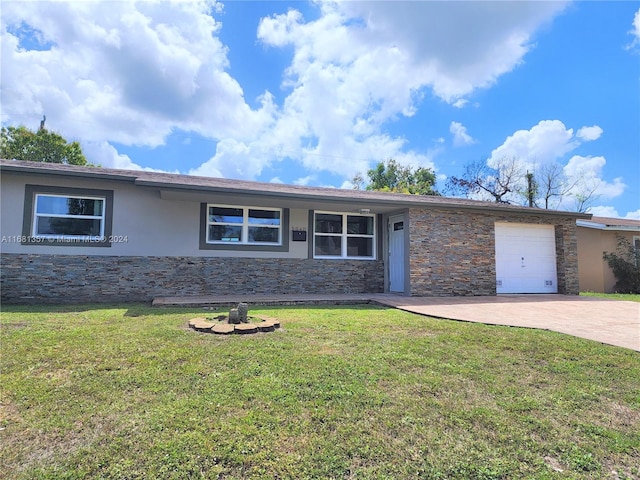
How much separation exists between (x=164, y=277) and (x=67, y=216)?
2778 mm

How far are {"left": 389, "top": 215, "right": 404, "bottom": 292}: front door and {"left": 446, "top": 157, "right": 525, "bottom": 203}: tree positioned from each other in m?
23.5

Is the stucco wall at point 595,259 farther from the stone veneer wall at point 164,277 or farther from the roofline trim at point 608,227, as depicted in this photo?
the stone veneer wall at point 164,277

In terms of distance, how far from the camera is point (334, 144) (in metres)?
28.4

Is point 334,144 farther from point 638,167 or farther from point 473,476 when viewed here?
point 473,476

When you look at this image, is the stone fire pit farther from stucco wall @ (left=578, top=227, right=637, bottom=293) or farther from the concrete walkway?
stucco wall @ (left=578, top=227, right=637, bottom=293)

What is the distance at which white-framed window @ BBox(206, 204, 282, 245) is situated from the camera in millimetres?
10039

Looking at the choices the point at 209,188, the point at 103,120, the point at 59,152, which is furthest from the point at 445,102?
the point at 59,152

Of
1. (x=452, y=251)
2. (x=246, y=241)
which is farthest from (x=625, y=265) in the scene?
(x=246, y=241)

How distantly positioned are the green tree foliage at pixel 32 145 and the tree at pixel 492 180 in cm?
3212

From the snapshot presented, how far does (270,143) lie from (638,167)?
2224cm

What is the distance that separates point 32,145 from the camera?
78.3 ft

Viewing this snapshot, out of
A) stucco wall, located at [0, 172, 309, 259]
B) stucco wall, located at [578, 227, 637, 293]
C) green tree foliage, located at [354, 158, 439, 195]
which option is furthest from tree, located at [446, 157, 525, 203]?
stucco wall, located at [0, 172, 309, 259]

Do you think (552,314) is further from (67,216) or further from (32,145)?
(32,145)

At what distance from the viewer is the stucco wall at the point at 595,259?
14.3 m
